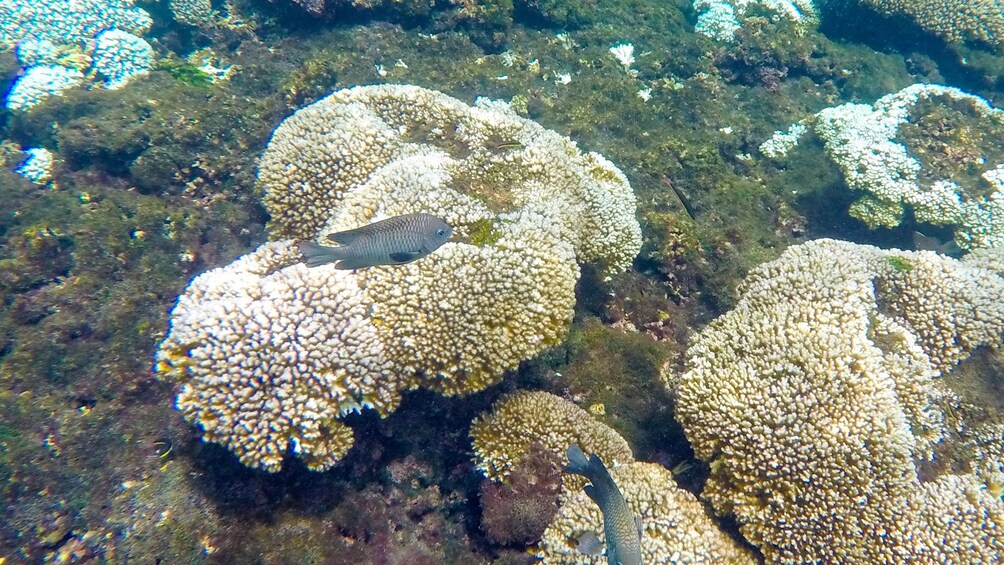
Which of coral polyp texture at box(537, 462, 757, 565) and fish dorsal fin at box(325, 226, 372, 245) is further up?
fish dorsal fin at box(325, 226, 372, 245)

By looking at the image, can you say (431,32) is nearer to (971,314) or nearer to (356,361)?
(356,361)

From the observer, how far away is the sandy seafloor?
11.7ft

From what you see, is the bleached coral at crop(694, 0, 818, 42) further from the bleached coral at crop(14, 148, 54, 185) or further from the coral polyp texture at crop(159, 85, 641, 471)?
the bleached coral at crop(14, 148, 54, 185)

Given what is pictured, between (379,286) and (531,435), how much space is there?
185 cm

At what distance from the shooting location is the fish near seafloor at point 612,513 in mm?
2785

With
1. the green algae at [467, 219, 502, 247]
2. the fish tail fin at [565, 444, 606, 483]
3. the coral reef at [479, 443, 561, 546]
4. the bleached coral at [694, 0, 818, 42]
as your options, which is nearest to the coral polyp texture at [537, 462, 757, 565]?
the coral reef at [479, 443, 561, 546]

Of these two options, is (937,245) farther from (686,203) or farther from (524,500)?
(524,500)

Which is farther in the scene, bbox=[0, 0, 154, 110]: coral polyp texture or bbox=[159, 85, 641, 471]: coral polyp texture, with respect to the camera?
bbox=[0, 0, 154, 110]: coral polyp texture

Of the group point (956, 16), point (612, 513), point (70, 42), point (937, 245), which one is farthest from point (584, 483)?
point (70, 42)

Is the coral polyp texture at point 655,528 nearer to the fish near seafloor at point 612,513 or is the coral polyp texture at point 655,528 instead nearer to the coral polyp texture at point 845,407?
the coral polyp texture at point 845,407

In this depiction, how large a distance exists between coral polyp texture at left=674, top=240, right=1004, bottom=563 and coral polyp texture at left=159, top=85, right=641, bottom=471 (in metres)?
1.53

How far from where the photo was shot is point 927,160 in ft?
21.7

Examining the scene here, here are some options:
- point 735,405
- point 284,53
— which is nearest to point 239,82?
point 284,53

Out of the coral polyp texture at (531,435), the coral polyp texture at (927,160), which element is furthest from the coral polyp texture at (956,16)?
the coral polyp texture at (531,435)
